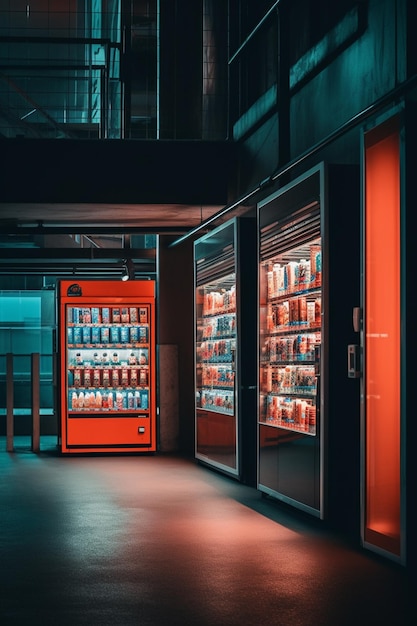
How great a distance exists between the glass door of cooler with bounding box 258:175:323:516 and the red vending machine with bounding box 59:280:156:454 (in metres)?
4.83

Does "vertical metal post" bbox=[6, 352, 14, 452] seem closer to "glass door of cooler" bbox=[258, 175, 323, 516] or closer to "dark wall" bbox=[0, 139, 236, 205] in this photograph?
"dark wall" bbox=[0, 139, 236, 205]

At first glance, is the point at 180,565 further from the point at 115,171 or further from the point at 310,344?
the point at 115,171

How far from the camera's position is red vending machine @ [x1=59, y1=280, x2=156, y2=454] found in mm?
13828

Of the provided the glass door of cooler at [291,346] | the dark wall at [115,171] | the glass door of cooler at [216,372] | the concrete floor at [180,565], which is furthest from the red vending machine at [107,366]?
the glass door of cooler at [291,346]

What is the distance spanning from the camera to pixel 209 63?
1295 cm

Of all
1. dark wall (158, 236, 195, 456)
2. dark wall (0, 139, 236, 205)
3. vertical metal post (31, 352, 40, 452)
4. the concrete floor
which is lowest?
the concrete floor

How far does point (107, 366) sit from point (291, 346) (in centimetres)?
598

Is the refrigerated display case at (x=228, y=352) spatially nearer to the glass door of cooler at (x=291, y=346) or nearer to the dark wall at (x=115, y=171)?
the dark wall at (x=115, y=171)

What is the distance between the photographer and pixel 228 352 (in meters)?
10.9

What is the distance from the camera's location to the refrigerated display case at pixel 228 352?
1037cm

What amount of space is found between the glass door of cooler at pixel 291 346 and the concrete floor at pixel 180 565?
35 cm

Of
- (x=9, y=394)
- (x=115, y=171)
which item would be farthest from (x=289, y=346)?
(x=9, y=394)

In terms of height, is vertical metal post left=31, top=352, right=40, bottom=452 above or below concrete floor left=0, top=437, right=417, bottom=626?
above

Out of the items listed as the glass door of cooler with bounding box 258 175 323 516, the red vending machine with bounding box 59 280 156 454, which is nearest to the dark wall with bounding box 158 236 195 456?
the red vending machine with bounding box 59 280 156 454
